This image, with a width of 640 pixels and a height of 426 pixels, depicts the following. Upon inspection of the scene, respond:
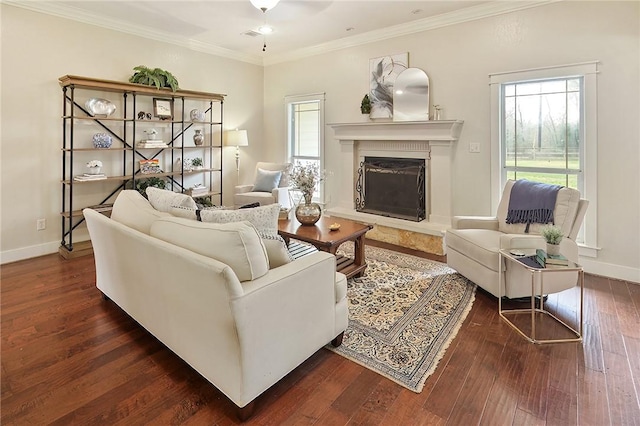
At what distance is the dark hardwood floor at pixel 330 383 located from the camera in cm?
172

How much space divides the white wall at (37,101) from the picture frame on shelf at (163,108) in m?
0.50

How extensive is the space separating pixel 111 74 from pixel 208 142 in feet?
5.46

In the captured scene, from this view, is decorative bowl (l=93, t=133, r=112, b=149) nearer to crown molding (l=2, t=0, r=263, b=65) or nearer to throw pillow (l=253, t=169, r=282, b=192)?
crown molding (l=2, t=0, r=263, b=65)

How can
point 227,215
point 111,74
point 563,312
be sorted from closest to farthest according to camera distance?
point 227,215 → point 563,312 → point 111,74

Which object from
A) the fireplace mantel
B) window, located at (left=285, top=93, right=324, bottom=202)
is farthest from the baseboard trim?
window, located at (left=285, top=93, right=324, bottom=202)

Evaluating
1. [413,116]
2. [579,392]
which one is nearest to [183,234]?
[579,392]

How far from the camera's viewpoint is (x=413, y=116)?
4707mm

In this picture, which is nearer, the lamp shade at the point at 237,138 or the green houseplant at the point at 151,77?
the green houseplant at the point at 151,77

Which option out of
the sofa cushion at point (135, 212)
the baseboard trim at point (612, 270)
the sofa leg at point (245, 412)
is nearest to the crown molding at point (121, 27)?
the sofa cushion at point (135, 212)

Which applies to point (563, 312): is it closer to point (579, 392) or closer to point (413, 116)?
Answer: point (579, 392)

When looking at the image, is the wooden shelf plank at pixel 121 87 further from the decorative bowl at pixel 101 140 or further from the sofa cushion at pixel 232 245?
the sofa cushion at pixel 232 245

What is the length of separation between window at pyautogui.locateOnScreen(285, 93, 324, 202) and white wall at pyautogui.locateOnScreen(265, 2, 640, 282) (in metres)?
0.59

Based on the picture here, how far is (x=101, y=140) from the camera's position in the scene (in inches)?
172

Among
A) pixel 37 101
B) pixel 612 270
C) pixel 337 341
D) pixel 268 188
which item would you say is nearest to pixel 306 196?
pixel 337 341
